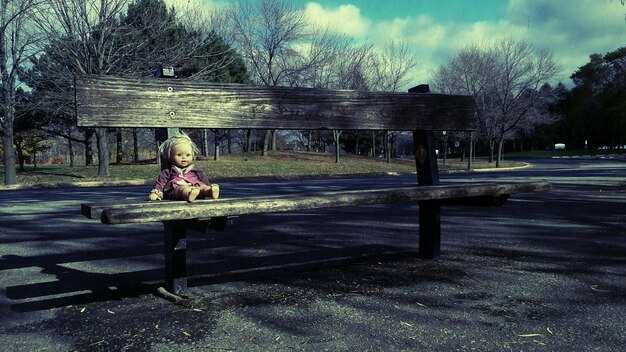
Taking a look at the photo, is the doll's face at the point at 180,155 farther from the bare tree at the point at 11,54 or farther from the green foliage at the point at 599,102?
the green foliage at the point at 599,102

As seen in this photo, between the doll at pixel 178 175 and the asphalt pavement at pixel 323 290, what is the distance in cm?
74

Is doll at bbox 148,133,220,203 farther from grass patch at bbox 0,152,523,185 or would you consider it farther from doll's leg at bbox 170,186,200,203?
grass patch at bbox 0,152,523,185

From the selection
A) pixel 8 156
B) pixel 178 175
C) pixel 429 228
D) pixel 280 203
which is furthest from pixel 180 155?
pixel 8 156

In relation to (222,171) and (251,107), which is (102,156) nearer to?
(222,171)

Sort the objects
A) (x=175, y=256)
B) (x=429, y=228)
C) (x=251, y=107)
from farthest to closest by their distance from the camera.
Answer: (x=429, y=228) → (x=251, y=107) → (x=175, y=256)

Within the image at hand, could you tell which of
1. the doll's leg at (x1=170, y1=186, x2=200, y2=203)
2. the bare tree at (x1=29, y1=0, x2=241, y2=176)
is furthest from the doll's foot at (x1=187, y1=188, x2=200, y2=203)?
the bare tree at (x1=29, y1=0, x2=241, y2=176)

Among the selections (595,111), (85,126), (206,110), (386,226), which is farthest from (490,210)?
(595,111)

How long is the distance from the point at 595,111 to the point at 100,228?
245 feet

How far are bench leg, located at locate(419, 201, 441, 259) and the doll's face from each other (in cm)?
204

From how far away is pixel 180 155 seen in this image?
304cm

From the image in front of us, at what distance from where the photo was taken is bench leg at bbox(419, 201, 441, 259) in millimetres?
4016

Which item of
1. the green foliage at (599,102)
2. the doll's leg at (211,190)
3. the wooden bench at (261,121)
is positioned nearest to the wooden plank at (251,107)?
the wooden bench at (261,121)

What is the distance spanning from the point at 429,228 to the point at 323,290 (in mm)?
1275

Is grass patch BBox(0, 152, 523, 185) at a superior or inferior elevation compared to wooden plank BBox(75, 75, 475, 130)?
inferior
